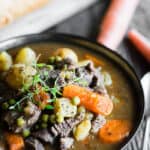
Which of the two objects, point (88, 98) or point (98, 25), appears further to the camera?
point (98, 25)

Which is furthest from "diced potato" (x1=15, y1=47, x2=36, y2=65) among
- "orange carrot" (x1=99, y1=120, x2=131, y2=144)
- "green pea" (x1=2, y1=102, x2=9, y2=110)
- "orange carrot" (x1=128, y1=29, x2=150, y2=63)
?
"orange carrot" (x1=128, y1=29, x2=150, y2=63)

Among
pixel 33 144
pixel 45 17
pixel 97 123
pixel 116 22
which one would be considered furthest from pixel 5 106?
pixel 116 22

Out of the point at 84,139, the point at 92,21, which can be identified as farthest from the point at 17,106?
the point at 92,21

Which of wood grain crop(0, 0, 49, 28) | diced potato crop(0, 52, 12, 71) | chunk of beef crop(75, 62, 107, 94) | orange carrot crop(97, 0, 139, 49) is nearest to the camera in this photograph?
chunk of beef crop(75, 62, 107, 94)

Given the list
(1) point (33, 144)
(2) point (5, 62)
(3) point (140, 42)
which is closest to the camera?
(1) point (33, 144)

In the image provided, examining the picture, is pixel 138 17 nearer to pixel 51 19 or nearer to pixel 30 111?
pixel 51 19

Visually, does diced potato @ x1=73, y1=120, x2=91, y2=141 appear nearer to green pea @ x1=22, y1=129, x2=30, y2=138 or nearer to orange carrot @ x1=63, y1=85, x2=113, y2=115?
orange carrot @ x1=63, y1=85, x2=113, y2=115

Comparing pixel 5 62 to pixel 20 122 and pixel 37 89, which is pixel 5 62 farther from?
pixel 20 122

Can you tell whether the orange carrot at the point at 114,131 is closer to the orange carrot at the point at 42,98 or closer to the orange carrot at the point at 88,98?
the orange carrot at the point at 88,98
